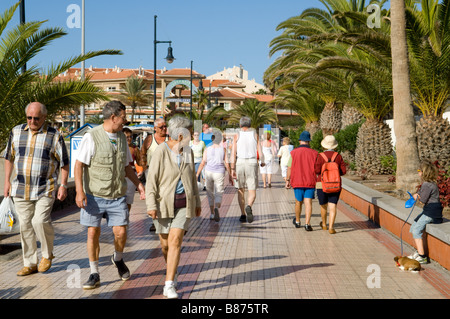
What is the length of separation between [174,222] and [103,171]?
0.94 meters

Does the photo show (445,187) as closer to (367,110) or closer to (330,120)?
(367,110)

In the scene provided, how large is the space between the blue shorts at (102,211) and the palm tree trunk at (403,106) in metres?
7.00

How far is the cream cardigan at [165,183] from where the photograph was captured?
504cm

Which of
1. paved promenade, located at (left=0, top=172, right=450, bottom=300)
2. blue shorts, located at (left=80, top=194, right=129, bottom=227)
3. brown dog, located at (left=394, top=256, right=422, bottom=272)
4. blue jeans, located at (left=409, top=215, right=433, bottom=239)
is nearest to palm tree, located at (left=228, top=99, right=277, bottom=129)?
paved promenade, located at (left=0, top=172, right=450, bottom=300)

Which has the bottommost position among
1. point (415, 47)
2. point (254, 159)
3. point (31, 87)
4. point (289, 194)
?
point (289, 194)

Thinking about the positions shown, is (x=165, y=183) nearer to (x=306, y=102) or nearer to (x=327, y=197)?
(x=327, y=197)

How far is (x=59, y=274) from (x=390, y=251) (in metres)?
4.40

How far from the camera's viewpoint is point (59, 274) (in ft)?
19.4

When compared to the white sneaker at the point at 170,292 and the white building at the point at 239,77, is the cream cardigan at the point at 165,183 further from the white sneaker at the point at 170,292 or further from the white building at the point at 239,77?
the white building at the point at 239,77

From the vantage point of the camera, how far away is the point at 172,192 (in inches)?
199

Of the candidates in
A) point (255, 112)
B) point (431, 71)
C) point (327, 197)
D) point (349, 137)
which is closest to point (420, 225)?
point (327, 197)

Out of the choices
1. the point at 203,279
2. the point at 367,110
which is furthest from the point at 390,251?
the point at 367,110

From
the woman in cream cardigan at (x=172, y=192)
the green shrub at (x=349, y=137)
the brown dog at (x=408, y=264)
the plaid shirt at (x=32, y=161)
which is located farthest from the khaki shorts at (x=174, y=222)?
the green shrub at (x=349, y=137)

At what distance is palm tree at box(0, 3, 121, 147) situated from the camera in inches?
302
